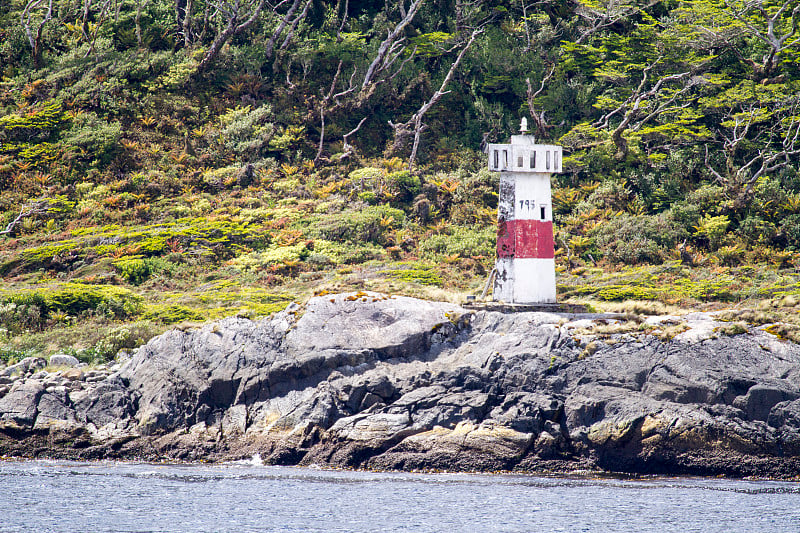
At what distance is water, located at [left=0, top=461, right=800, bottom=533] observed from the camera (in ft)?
63.3

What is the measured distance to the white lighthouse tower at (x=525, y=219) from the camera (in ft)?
92.9

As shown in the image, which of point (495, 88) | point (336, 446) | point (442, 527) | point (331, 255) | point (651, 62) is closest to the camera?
point (442, 527)

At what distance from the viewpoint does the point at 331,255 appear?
3731 cm

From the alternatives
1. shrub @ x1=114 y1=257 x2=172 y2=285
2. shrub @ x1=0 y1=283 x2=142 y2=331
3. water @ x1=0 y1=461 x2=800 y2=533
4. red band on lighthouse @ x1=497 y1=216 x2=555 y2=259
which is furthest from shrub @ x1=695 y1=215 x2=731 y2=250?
shrub @ x1=0 y1=283 x2=142 y2=331

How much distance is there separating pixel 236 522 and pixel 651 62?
30.8m

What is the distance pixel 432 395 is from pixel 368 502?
4738 millimetres

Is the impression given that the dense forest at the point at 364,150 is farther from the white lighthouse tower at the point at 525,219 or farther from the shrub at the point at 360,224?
the white lighthouse tower at the point at 525,219

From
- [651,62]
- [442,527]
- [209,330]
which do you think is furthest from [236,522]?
[651,62]

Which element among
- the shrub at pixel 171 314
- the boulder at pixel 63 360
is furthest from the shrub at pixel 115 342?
the shrub at pixel 171 314

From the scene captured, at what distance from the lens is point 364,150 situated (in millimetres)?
45469

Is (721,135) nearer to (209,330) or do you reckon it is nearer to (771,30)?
(771,30)

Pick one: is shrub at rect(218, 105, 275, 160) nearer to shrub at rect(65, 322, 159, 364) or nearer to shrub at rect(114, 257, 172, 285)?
shrub at rect(114, 257, 172, 285)

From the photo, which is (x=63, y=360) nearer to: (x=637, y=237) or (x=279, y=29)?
(x=637, y=237)

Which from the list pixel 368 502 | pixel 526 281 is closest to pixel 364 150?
pixel 526 281
